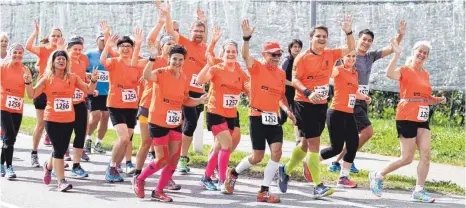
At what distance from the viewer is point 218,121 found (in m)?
11.2

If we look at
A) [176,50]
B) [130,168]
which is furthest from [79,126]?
[176,50]

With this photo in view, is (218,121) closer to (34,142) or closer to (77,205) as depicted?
(77,205)

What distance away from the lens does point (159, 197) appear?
10703mm

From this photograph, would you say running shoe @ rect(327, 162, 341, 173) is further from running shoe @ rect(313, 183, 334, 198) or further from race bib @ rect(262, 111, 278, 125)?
race bib @ rect(262, 111, 278, 125)

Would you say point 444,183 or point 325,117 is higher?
point 325,117

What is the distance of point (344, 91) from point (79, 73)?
3310 mm

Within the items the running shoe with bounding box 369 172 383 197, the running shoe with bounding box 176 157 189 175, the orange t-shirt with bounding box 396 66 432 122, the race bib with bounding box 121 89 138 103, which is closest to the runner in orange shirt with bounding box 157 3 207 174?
the running shoe with bounding box 176 157 189 175

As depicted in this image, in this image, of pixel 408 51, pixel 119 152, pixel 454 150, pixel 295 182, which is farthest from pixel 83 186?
pixel 408 51

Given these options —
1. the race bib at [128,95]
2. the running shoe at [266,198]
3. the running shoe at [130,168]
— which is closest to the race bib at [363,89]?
the running shoe at [266,198]

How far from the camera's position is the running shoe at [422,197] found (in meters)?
11.0

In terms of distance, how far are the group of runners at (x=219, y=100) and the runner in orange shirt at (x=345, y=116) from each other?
0.01m

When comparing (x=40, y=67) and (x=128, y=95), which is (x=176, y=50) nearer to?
(x=128, y=95)

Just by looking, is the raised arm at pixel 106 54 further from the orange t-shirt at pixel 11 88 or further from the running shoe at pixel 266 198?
the running shoe at pixel 266 198

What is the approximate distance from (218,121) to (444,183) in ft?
10.0
